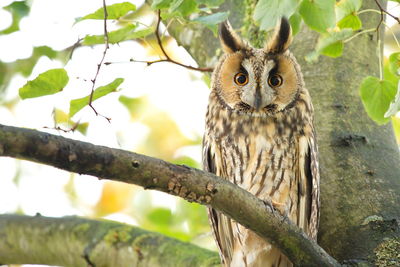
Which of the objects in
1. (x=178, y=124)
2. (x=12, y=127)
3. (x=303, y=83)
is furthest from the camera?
(x=178, y=124)

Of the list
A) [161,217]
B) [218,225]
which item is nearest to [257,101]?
[218,225]

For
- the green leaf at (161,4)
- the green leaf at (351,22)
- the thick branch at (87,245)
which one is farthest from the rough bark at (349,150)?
the green leaf at (161,4)

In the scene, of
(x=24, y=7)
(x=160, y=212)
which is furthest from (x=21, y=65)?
(x=160, y=212)

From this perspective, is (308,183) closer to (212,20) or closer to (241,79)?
(241,79)

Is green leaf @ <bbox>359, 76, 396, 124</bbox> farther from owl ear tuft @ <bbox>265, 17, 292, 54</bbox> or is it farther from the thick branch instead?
the thick branch

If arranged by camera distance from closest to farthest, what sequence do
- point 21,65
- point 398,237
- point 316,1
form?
point 316,1 < point 398,237 < point 21,65

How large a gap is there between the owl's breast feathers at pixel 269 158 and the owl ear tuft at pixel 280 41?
0.71 feet

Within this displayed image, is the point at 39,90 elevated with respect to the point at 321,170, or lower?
elevated

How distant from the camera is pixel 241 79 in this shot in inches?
112

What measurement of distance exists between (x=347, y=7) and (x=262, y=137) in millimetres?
884

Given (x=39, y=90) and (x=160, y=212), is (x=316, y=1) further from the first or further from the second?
(x=160, y=212)

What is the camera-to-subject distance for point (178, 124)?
557cm

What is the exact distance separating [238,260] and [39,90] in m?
1.25

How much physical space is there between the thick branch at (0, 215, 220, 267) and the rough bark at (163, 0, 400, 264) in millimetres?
540
